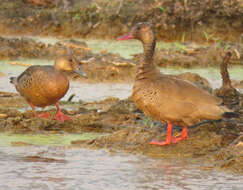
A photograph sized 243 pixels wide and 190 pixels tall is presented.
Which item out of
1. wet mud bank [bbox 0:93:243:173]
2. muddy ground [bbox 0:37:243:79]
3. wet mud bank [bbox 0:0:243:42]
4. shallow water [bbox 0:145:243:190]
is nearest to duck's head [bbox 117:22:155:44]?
wet mud bank [bbox 0:93:243:173]

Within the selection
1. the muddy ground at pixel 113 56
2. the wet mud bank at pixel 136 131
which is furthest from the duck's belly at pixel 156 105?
the muddy ground at pixel 113 56

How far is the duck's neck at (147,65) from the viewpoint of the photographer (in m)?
6.87

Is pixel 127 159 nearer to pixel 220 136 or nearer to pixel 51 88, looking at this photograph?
pixel 220 136

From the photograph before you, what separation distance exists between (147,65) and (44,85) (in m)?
1.85

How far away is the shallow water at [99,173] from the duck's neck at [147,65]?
86 centimetres

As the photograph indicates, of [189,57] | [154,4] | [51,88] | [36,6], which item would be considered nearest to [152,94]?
[51,88]

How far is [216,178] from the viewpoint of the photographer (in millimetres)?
5871

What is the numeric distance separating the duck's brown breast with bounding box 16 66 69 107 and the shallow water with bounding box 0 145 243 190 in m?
1.44

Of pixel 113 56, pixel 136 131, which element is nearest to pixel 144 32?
pixel 136 131

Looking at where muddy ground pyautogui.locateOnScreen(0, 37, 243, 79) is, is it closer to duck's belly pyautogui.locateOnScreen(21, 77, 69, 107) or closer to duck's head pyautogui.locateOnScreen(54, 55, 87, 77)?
duck's head pyautogui.locateOnScreen(54, 55, 87, 77)

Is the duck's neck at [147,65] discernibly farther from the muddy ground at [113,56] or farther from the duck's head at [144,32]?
the muddy ground at [113,56]

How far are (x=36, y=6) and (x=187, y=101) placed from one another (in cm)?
1453

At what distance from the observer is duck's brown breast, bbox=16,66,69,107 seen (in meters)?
8.27

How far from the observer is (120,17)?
18672 mm
